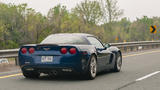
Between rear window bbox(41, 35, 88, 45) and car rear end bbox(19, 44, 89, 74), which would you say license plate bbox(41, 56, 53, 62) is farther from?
rear window bbox(41, 35, 88, 45)

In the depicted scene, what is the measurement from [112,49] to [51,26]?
41.5 m

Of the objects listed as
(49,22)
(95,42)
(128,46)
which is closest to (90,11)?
(49,22)

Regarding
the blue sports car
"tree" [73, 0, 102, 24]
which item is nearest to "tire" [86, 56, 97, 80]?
the blue sports car

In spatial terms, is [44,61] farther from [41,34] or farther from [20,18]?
[20,18]

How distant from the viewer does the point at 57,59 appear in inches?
363

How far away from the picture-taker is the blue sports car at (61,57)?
9227 mm

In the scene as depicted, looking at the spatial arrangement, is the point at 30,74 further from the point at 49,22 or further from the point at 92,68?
the point at 49,22

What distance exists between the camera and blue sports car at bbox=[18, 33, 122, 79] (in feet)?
30.3

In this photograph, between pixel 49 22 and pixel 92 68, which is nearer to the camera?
pixel 92 68

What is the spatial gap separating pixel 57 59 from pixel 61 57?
110mm

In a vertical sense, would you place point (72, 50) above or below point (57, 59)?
above

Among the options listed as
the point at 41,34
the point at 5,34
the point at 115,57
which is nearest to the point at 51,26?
the point at 41,34

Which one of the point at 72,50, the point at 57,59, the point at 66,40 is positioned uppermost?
the point at 66,40

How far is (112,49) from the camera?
1180cm
